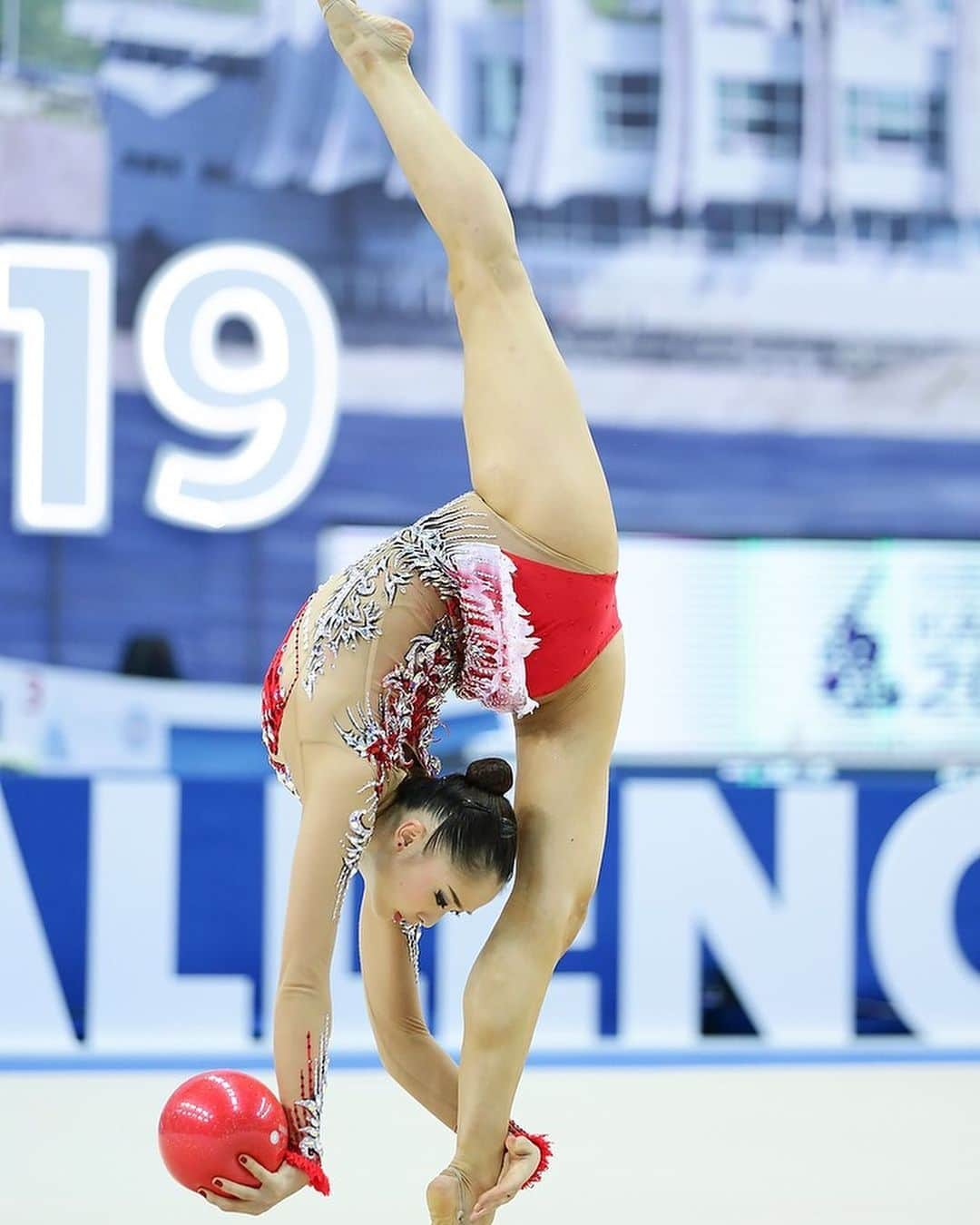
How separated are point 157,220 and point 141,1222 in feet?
13.5

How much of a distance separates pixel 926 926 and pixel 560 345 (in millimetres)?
2611

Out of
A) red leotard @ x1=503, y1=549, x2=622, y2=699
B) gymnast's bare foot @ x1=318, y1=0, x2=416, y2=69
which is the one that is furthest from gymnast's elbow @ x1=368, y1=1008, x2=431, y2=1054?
gymnast's bare foot @ x1=318, y1=0, x2=416, y2=69

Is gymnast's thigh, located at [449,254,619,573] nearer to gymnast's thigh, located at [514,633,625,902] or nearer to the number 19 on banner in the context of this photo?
gymnast's thigh, located at [514,633,625,902]

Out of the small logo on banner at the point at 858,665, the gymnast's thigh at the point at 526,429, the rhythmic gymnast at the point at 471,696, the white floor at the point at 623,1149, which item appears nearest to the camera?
the rhythmic gymnast at the point at 471,696

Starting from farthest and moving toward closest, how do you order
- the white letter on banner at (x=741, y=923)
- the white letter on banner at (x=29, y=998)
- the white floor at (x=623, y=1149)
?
the white letter on banner at (x=741, y=923) → the white letter on banner at (x=29, y=998) → the white floor at (x=623, y=1149)

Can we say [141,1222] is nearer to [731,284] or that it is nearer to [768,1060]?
[768,1060]

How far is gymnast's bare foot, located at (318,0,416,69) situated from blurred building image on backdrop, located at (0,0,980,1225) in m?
3.29

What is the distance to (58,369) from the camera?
5.74m

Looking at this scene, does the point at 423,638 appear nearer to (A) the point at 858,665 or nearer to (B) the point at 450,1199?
(B) the point at 450,1199

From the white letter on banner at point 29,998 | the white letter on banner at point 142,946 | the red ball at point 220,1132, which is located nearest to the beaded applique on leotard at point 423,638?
the red ball at point 220,1132

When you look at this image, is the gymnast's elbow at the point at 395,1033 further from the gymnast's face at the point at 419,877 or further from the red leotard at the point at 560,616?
the red leotard at the point at 560,616

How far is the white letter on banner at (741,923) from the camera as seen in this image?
4797 mm

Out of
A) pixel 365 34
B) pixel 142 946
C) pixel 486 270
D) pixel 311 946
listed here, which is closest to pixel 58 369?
pixel 142 946

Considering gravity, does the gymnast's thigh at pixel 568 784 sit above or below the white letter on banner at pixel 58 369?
below
